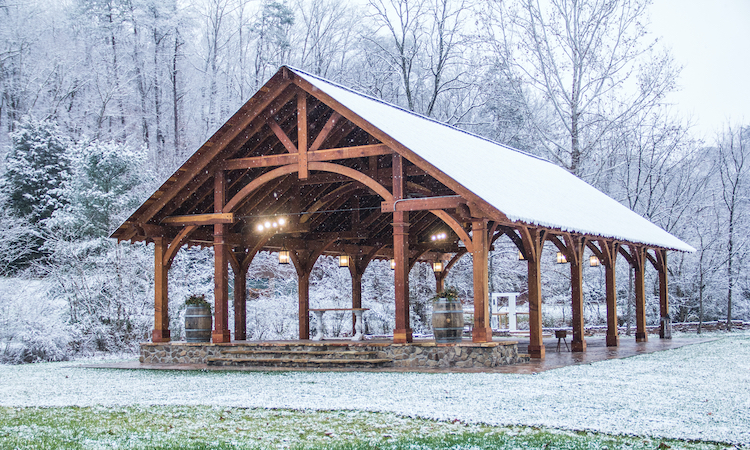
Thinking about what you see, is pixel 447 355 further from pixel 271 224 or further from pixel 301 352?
pixel 271 224

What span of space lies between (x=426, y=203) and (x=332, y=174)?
314 cm

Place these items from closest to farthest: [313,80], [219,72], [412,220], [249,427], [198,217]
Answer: [249,427] → [313,80] → [198,217] → [412,220] → [219,72]

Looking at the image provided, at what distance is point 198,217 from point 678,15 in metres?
213

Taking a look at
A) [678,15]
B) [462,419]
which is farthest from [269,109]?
[678,15]

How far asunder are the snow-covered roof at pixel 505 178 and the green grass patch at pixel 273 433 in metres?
4.69

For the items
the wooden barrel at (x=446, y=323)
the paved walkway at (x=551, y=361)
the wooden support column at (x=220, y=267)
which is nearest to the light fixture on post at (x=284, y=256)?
the wooden support column at (x=220, y=267)

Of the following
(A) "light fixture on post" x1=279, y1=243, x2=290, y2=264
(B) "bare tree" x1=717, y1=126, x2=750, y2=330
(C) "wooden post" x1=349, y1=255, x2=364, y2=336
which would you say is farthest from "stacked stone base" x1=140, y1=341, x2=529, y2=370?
(B) "bare tree" x1=717, y1=126, x2=750, y2=330

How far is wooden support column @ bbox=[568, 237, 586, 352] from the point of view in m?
14.8

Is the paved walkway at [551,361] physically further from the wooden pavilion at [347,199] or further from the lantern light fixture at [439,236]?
the lantern light fixture at [439,236]

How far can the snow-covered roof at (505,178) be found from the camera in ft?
37.9

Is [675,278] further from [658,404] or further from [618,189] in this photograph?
[658,404]

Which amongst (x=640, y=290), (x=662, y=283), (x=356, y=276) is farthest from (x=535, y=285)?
(x=662, y=283)

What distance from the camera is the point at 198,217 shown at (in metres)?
13.7

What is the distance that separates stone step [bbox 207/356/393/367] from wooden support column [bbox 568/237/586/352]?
501 cm
